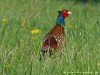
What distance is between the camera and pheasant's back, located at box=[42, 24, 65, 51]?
5.11 m

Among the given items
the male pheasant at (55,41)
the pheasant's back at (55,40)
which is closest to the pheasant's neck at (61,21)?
the male pheasant at (55,41)

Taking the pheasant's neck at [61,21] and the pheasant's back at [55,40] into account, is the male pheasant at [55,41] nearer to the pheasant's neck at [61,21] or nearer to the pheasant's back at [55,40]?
the pheasant's back at [55,40]

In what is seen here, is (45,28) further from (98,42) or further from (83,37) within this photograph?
(98,42)

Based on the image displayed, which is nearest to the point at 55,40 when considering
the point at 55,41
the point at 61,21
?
the point at 55,41

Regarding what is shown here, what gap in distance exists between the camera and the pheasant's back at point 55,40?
511 centimetres

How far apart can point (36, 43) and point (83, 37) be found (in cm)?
81

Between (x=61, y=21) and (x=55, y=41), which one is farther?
(x=61, y=21)

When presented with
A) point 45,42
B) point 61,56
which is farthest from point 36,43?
point 61,56

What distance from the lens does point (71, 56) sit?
13.9 ft

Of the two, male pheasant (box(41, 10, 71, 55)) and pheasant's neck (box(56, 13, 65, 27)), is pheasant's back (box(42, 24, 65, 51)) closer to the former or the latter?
male pheasant (box(41, 10, 71, 55))

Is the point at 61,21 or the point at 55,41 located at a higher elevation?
the point at 61,21

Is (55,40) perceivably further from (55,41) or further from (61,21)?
(61,21)

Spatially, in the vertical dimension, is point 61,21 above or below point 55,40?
above

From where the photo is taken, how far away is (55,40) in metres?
5.28
